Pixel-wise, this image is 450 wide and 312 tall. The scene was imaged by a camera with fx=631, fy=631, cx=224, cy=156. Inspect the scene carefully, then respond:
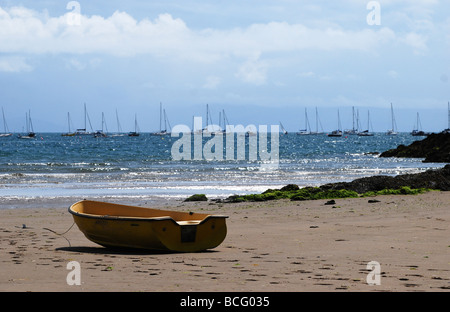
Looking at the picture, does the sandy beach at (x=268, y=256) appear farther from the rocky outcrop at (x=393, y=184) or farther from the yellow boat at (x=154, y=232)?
the rocky outcrop at (x=393, y=184)

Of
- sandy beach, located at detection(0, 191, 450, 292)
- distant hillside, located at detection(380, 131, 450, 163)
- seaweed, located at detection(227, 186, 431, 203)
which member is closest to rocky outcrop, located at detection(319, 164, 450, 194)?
seaweed, located at detection(227, 186, 431, 203)

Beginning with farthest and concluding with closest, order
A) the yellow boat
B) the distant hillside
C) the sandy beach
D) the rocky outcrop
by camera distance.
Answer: the distant hillside → the rocky outcrop → the yellow boat → the sandy beach

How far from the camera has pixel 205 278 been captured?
31.7 feet

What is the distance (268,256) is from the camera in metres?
11.9

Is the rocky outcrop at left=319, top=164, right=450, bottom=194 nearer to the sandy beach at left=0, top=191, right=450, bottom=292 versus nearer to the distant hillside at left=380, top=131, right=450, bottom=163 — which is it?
the sandy beach at left=0, top=191, right=450, bottom=292

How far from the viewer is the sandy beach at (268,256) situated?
912cm

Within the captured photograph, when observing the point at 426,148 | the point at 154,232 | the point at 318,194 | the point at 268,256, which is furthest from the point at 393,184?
the point at 426,148

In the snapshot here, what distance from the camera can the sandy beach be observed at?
912 centimetres

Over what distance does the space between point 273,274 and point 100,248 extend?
476 cm

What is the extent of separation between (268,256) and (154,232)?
2279 millimetres

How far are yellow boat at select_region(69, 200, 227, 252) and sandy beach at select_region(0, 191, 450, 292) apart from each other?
0.21 metres

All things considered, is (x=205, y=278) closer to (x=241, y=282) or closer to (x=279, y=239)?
(x=241, y=282)

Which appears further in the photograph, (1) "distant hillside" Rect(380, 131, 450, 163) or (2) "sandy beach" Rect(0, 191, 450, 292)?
(1) "distant hillside" Rect(380, 131, 450, 163)
